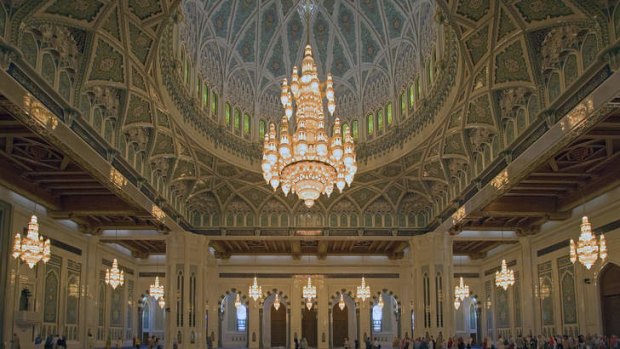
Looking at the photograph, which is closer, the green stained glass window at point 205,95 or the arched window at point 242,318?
the green stained glass window at point 205,95

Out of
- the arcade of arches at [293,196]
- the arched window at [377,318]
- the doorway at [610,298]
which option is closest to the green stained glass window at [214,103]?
the arcade of arches at [293,196]

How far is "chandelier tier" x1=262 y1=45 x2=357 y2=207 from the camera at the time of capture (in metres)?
12.7

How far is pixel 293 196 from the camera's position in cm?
2522

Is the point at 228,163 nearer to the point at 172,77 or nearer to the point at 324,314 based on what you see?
the point at 172,77

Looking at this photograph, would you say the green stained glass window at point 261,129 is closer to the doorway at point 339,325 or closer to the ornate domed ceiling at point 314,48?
the ornate domed ceiling at point 314,48

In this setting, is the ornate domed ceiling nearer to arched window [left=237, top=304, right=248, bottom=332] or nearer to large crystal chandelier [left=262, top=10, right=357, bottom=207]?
large crystal chandelier [left=262, top=10, right=357, bottom=207]

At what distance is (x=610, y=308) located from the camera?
1698cm

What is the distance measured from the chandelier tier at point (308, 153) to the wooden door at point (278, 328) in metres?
20.0

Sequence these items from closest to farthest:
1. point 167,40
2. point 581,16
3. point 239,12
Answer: point 581,16
point 167,40
point 239,12

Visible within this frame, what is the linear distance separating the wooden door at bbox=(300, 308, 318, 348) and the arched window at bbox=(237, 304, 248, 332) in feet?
11.1

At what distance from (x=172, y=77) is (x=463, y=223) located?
1027 cm

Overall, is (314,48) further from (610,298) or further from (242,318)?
(242,318)

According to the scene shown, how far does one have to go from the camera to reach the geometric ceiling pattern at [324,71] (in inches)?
463

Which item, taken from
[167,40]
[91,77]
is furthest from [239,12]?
[91,77]
